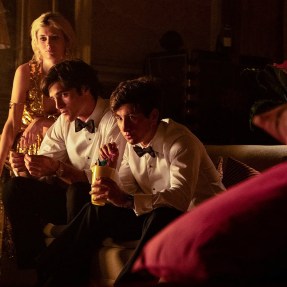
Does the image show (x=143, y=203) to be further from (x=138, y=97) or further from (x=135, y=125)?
(x=138, y=97)

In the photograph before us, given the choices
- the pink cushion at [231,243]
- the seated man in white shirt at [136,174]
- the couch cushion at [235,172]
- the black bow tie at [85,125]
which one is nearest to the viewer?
the pink cushion at [231,243]

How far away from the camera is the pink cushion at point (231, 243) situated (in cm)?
81

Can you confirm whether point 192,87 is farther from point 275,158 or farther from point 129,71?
point 275,158

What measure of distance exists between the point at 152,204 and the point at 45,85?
0.96 metres

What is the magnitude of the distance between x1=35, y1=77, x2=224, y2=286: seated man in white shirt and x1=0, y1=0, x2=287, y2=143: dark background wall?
1.90 m

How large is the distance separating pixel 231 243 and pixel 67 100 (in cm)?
239

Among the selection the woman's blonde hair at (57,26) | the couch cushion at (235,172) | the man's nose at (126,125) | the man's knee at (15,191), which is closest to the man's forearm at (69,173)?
the man's knee at (15,191)

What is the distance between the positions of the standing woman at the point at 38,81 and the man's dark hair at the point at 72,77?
50 centimetres

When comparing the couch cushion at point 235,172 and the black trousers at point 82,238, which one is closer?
A: the black trousers at point 82,238

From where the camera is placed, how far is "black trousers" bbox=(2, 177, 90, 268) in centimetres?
306

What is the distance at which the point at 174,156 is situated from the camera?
2627 mm

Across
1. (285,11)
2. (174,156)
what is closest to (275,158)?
(174,156)

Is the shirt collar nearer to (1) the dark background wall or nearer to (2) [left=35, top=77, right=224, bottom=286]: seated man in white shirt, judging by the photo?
(2) [left=35, top=77, right=224, bottom=286]: seated man in white shirt

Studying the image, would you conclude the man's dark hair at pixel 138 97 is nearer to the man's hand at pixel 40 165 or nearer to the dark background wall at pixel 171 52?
the man's hand at pixel 40 165
